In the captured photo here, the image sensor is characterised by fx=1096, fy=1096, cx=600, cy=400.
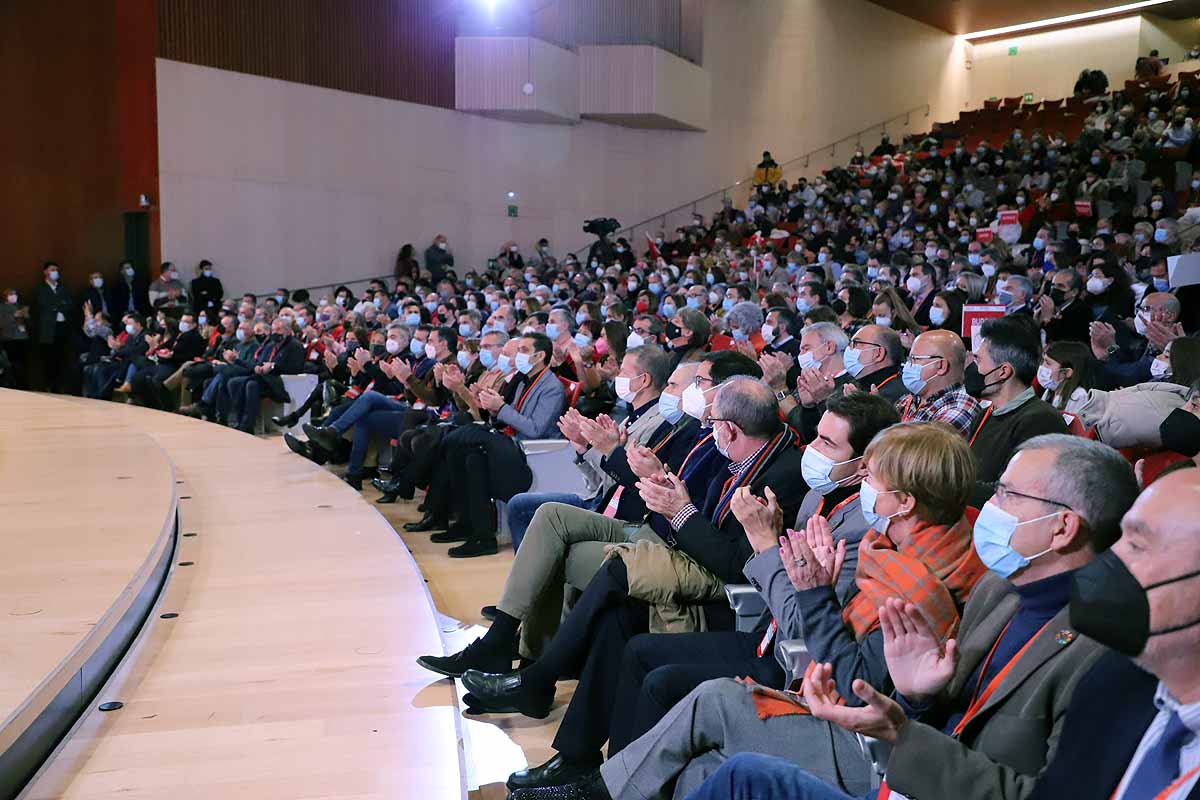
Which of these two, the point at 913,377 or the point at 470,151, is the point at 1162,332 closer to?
the point at 913,377

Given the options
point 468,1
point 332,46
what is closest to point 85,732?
point 332,46

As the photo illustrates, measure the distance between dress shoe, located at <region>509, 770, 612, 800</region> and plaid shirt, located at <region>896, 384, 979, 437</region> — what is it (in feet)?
5.12

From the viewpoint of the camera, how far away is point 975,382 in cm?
396

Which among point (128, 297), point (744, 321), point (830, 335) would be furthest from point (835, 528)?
point (128, 297)

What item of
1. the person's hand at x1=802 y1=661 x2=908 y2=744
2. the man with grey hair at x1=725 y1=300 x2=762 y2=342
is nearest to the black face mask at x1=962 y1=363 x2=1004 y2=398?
the person's hand at x1=802 y1=661 x2=908 y2=744

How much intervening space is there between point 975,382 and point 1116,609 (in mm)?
2826

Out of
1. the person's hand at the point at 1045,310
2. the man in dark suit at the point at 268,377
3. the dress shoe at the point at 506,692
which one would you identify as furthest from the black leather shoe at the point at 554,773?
the man in dark suit at the point at 268,377

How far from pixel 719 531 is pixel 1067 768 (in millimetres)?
1585

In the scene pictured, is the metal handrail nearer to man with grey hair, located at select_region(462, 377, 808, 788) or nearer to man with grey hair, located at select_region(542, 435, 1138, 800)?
man with grey hair, located at select_region(462, 377, 808, 788)

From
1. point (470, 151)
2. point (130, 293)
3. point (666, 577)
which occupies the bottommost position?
point (666, 577)

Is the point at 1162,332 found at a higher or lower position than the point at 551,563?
higher

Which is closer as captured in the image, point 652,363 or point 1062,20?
point 652,363

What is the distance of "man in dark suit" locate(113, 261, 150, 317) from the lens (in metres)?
13.6

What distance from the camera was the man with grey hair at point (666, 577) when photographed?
2.88m
